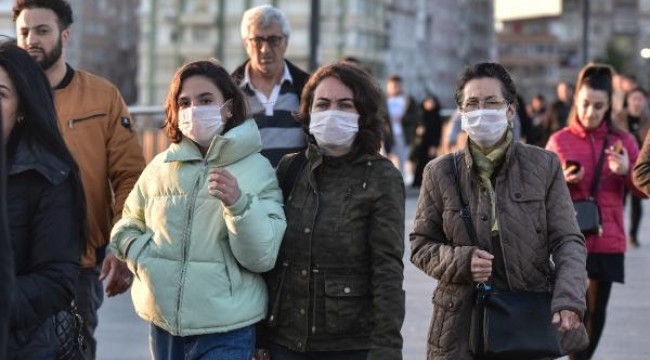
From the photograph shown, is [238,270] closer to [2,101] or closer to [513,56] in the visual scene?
[2,101]

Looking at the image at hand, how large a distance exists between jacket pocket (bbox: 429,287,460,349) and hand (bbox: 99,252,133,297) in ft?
4.55

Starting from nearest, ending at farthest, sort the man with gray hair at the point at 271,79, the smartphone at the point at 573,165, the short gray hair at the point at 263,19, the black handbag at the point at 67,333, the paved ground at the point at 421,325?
the black handbag at the point at 67,333
the man with gray hair at the point at 271,79
the short gray hair at the point at 263,19
the smartphone at the point at 573,165
the paved ground at the point at 421,325

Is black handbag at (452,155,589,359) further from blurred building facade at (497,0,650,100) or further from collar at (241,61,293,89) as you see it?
blurred building facade at (497,0,650,100)

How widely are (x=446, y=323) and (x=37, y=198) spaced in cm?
179

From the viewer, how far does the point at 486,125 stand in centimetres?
548

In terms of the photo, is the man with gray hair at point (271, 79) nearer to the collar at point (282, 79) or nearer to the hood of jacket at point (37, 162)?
the collar at point (282, 79)

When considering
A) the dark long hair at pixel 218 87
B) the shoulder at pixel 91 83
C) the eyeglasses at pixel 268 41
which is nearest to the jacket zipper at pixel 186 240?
the dark long hair at pixel 218 87

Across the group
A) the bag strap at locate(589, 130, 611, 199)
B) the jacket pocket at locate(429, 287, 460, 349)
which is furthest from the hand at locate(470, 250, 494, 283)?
the bag strap at locate(589, 130, 611, 199)

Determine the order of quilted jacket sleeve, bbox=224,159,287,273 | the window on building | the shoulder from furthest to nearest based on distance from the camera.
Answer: the window on building < the shoulder < quilted jacket sleeve, bbox=224,159,287,273

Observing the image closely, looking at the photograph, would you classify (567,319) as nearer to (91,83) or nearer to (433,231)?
(433,231)

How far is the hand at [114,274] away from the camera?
241 inches

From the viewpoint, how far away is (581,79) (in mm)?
7980

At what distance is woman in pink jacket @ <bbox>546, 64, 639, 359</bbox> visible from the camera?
7.84 m

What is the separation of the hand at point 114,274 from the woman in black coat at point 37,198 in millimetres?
1673
